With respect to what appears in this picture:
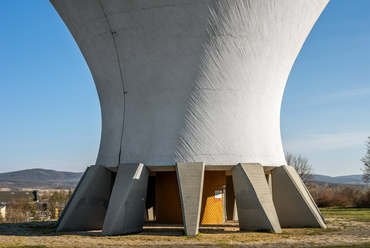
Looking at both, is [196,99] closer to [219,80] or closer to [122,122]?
[219,80]

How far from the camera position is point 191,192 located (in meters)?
14.2

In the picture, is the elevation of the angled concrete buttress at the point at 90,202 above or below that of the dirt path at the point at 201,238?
Result: above

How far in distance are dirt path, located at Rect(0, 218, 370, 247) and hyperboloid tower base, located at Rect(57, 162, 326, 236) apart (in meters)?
0.57

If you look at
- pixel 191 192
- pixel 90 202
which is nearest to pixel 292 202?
pixel 191 192

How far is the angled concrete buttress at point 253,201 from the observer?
47.0ft

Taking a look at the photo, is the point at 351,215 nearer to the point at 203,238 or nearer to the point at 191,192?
the point at 191,192

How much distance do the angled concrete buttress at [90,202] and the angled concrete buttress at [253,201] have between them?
502cm

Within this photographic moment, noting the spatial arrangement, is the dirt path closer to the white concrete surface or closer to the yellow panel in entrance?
the yellow panel in entrance

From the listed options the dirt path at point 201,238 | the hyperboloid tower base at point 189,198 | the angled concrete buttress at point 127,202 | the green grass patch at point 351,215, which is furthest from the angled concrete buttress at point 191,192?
the green grass patch at point 351,215

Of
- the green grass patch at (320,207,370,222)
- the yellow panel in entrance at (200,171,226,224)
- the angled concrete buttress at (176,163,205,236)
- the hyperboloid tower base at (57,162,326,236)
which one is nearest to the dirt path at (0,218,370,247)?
the angled concrete buttress at (176,163,205,236)

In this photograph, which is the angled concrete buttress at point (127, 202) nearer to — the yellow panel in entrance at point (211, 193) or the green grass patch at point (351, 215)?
the yellow panel in entrance at point (211, 193)

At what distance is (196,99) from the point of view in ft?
50.5

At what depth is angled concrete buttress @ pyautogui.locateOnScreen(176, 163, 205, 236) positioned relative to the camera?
13555 millimetres

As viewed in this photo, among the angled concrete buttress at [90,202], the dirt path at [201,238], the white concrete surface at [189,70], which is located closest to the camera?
the dirt path at [201,238]
